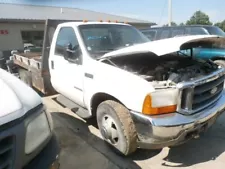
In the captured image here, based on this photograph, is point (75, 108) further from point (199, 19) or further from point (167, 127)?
point (199, 19)

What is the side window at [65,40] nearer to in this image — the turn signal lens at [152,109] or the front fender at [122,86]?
the front fender at [122,86]

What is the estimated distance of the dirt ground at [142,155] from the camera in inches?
121

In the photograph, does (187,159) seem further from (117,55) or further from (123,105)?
(117,55)

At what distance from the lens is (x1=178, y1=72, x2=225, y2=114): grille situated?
2623mm

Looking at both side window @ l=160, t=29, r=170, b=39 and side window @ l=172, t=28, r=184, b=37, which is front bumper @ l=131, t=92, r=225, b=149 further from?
side window @ l=160, t=29, r=170, b=39

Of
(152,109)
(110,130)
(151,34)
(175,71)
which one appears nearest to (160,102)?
(152,109)

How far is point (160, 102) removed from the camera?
8.45 feet

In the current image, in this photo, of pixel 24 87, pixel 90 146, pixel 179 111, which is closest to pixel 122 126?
pixel 179 111

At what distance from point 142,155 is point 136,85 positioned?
126cm

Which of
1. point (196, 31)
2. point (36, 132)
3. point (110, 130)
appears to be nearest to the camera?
point (36, 132)

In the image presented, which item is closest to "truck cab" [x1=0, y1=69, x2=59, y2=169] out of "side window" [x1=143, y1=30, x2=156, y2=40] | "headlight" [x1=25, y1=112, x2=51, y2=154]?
"headlight" [x1=25, y1=112, x2=51, y2=154]

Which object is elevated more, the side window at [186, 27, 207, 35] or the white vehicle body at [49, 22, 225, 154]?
the side window at [186, 27, 207, 35]

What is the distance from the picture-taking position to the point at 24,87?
2.11 metres

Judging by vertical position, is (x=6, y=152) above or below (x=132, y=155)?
above
